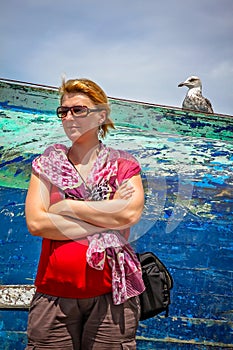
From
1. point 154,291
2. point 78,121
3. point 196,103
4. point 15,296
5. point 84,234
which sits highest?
point 196,103

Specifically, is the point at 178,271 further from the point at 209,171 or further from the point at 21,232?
the point at 21,232

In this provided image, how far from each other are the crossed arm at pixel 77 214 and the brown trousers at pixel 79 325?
0.90 feet

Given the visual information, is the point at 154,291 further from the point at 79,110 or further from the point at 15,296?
the point at 15,296

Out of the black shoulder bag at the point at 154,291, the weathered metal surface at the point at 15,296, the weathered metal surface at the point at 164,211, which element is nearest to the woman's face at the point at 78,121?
the black shoulder bag at the point at 154,291

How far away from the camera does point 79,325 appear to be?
1.78 meters

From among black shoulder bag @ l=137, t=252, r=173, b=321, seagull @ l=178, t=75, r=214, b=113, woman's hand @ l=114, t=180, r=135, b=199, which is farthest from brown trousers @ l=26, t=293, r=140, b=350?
seagull @ l=178, t=75, r=214, b=113

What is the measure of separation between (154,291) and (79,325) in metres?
0.38

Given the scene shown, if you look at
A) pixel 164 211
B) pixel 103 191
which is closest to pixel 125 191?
pixel 103 191

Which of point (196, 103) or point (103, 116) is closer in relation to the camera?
point (103, 116)

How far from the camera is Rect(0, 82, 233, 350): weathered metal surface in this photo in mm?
2832

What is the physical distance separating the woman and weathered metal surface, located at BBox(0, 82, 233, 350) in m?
1.01

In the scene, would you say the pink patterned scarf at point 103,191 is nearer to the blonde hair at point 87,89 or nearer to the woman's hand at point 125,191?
the woman's hand at point 125,191

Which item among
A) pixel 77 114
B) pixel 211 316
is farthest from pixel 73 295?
pixel 211 316

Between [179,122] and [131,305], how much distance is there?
2.18m
